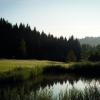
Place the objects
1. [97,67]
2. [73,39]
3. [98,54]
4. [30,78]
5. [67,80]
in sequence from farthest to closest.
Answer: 1. [73,39]
2. [98,54]
3. [97,67]
4. [67,80]
5. [30,78]

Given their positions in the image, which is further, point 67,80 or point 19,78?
point 67,80

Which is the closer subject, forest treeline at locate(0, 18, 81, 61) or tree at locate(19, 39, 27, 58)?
tree at locate(19, 39, 27, 58)

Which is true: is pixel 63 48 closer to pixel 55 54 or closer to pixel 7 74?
pixel 55 54

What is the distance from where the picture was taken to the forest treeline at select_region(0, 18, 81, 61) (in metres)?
87.6

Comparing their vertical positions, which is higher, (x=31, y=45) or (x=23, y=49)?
(x=31, y=45)

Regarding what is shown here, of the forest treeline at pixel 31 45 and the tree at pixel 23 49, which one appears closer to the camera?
the tree at pixel 23 49

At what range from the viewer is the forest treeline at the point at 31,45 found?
87.6 meters

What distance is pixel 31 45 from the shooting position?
94.0 m

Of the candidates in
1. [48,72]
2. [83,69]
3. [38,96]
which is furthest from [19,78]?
[38,96]

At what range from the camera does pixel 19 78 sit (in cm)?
3903

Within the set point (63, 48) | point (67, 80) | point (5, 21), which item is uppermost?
point (5, 21)

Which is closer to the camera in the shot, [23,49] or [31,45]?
[23,49]

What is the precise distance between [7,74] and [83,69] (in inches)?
811

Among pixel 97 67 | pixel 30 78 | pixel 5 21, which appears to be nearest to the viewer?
pixel 30 78
